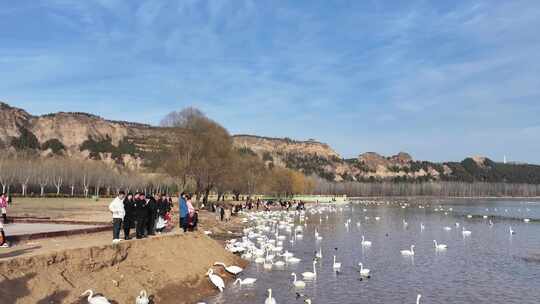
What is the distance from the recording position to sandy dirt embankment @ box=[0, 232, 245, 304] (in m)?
14.0

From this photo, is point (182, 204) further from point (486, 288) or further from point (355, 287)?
point (486, 288)

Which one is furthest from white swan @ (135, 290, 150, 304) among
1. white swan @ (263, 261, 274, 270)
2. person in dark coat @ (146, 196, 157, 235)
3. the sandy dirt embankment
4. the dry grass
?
the dry grass

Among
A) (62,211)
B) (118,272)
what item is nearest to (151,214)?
(118,272)

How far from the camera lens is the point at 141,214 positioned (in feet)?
71.5

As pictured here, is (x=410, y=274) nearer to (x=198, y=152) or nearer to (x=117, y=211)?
(x=117, y=211)

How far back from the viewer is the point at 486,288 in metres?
21.8

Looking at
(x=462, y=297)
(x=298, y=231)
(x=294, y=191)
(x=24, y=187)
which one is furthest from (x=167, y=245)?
(x=294, y=191)

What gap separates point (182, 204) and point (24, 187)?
82.3 meters

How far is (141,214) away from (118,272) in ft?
15.0

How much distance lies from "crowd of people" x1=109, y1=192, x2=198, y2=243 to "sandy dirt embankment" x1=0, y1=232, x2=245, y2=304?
1.17 m

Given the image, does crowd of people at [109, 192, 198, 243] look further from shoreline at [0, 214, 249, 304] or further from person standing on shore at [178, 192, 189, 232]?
shoreline at [0, 214, 249, 304]

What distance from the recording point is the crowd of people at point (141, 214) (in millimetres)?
20109

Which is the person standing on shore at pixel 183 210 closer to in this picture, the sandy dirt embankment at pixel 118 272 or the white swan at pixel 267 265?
the sandy dirt embankment at pixel 118 272

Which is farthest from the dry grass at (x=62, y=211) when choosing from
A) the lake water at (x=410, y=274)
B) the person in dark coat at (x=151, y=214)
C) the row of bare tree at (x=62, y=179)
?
the row of bare tree at (x=62, y=179)
